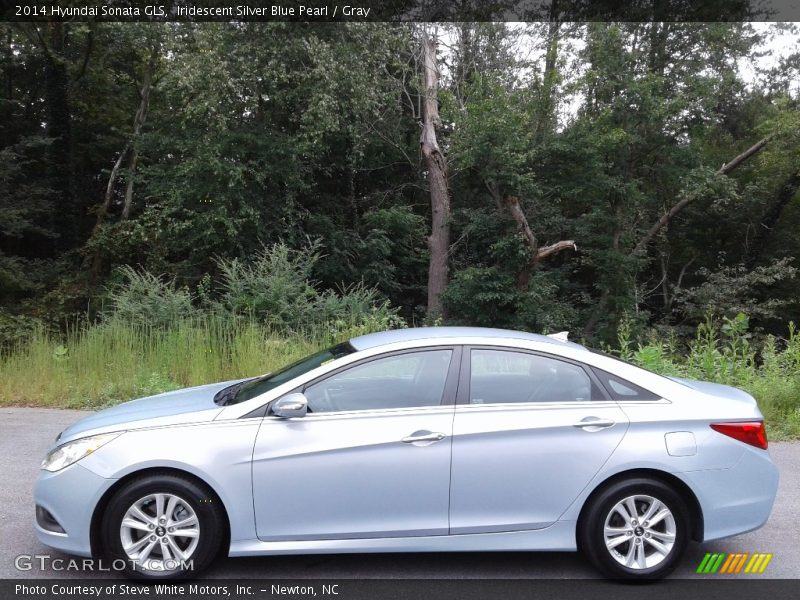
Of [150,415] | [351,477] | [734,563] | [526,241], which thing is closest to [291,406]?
[351,477]

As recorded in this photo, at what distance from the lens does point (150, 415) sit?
420 cm

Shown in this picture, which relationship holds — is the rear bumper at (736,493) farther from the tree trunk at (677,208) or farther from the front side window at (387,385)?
the tree trunk at (677,208)

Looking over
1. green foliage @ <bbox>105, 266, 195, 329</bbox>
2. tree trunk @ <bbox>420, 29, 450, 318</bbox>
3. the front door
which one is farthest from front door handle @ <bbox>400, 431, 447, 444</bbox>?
tree trunk @ <bbox>420, 29, 450, 318</bbox>

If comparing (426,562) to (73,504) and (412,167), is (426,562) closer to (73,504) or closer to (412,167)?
(73,504)

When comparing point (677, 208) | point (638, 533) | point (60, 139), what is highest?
point (60, 139)

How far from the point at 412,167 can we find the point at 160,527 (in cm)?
2279

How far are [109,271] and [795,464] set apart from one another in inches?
872

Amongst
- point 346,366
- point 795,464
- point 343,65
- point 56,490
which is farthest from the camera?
point 343,65

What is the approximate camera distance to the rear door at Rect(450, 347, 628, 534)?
13.0 feet

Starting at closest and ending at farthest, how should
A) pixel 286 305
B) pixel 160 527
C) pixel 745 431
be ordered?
pixel 160 527 < pixel 745 431 < pixel 286 305

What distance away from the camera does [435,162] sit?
23.3 metres

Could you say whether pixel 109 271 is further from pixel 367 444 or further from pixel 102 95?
pixel 367 444

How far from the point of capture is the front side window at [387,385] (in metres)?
4.16

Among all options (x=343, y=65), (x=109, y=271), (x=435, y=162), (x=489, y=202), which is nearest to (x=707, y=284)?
(x=489, y=202)
